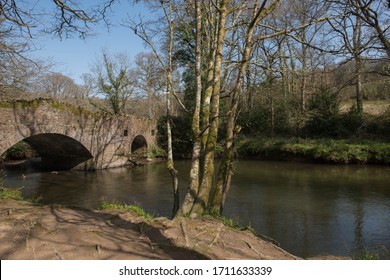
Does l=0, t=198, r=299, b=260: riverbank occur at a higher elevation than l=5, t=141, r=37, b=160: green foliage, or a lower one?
lower

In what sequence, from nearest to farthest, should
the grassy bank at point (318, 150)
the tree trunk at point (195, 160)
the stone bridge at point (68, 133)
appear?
the tree trunk at point (195, 160), the stone bridge at point (68, 133), the grassy bank at point (318, 150)

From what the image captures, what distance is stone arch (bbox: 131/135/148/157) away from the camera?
24850 millimetres

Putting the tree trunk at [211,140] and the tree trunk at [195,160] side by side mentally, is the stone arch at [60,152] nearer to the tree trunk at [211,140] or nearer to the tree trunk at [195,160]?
the tree trunk at [195,160]

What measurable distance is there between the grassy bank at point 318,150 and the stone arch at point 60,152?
430 inches

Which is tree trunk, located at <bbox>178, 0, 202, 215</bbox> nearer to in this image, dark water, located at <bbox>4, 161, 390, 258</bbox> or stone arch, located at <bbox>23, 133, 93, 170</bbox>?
dark water, located at <bbox>4, 161, 390, 258</bbox>

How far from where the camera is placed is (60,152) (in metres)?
19.3

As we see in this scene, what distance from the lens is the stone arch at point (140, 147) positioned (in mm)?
24850

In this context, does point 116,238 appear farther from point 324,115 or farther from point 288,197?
point 324,115

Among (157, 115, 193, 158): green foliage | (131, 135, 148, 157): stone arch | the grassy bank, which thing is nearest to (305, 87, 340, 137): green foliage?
the grassy bank

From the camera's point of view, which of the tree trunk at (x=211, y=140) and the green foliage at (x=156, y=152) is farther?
the green foliage at (x=156, y=152)

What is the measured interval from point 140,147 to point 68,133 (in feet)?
34.3

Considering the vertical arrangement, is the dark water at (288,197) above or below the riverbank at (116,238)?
below

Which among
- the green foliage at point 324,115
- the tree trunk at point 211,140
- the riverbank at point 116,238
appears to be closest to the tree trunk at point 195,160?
the tree trunk at point 211,140

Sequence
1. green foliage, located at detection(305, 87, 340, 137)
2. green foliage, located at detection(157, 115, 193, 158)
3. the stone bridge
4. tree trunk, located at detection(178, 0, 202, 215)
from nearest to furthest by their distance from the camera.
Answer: tree trunk, located at detection(178, 0, 202, 215) → the stone bridge → green foliage, located at detection(305, 87, 340, 137) → green foliage, located at detection(157, 115, 193, 158)
